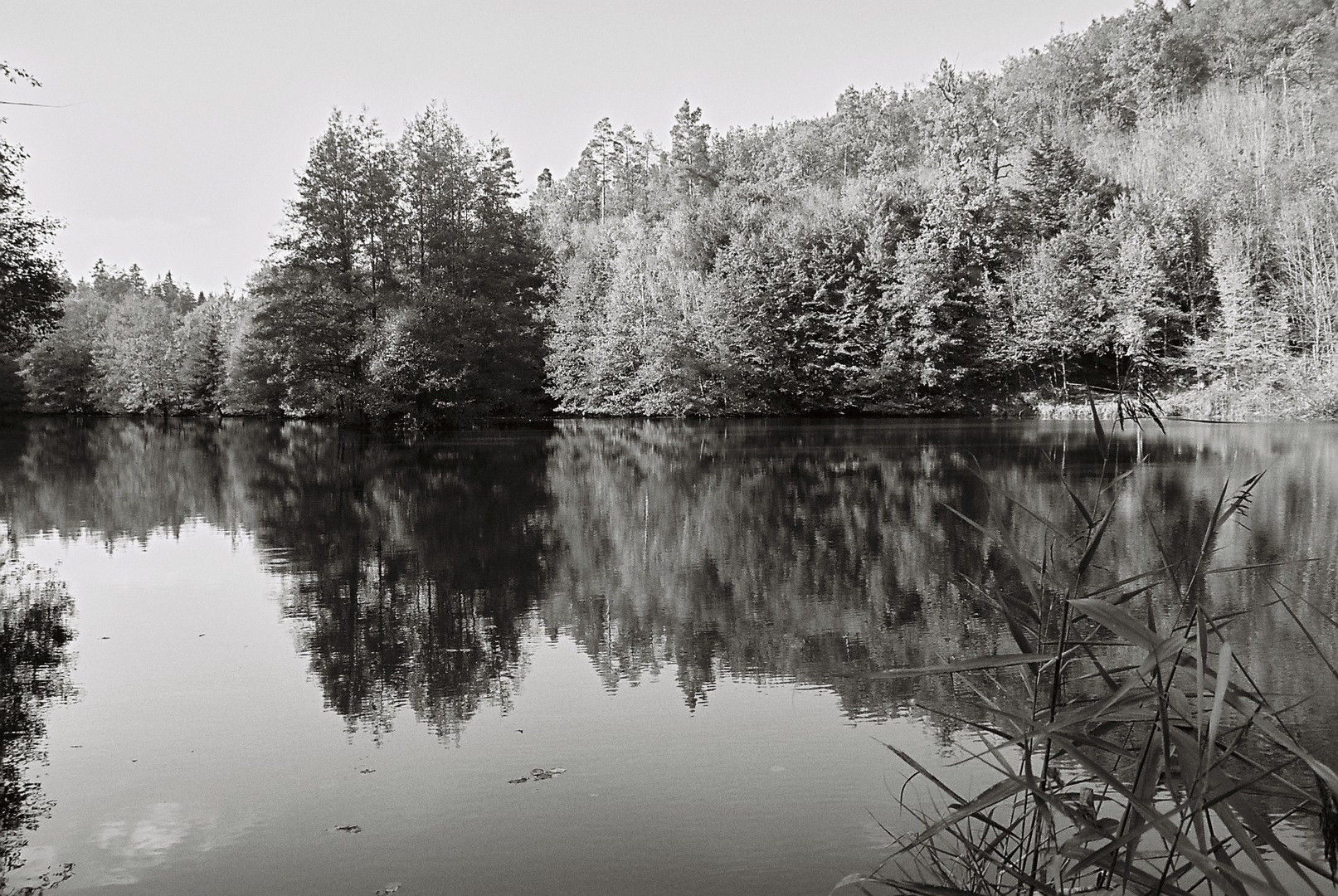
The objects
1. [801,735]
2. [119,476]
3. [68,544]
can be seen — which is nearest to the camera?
Result: [801,735]

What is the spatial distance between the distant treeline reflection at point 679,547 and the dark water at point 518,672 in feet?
0.22

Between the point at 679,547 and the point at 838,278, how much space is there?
131ft

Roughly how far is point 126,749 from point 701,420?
134 feet

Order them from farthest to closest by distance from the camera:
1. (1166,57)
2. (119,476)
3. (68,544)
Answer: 1. (1166,57)
2. (119,476)
3. (68,544)

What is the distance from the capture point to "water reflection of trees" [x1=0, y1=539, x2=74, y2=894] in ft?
14.1

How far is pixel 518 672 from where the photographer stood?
704cm

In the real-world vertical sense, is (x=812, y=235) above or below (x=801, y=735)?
above

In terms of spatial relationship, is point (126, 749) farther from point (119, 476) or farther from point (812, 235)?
point (812, 235)

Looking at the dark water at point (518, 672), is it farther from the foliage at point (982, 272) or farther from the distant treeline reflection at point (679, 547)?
the foliage at point (982, 272)

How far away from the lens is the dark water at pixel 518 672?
14.0 feet

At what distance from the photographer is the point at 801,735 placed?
552 cm

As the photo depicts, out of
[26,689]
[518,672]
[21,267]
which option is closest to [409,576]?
[518,672]

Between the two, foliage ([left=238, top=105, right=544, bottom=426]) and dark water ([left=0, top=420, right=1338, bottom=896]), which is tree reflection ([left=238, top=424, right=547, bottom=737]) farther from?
foliage ([left=238, top=105, right=544, bottom=426])

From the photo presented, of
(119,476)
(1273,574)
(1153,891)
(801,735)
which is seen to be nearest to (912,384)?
(119,476)
